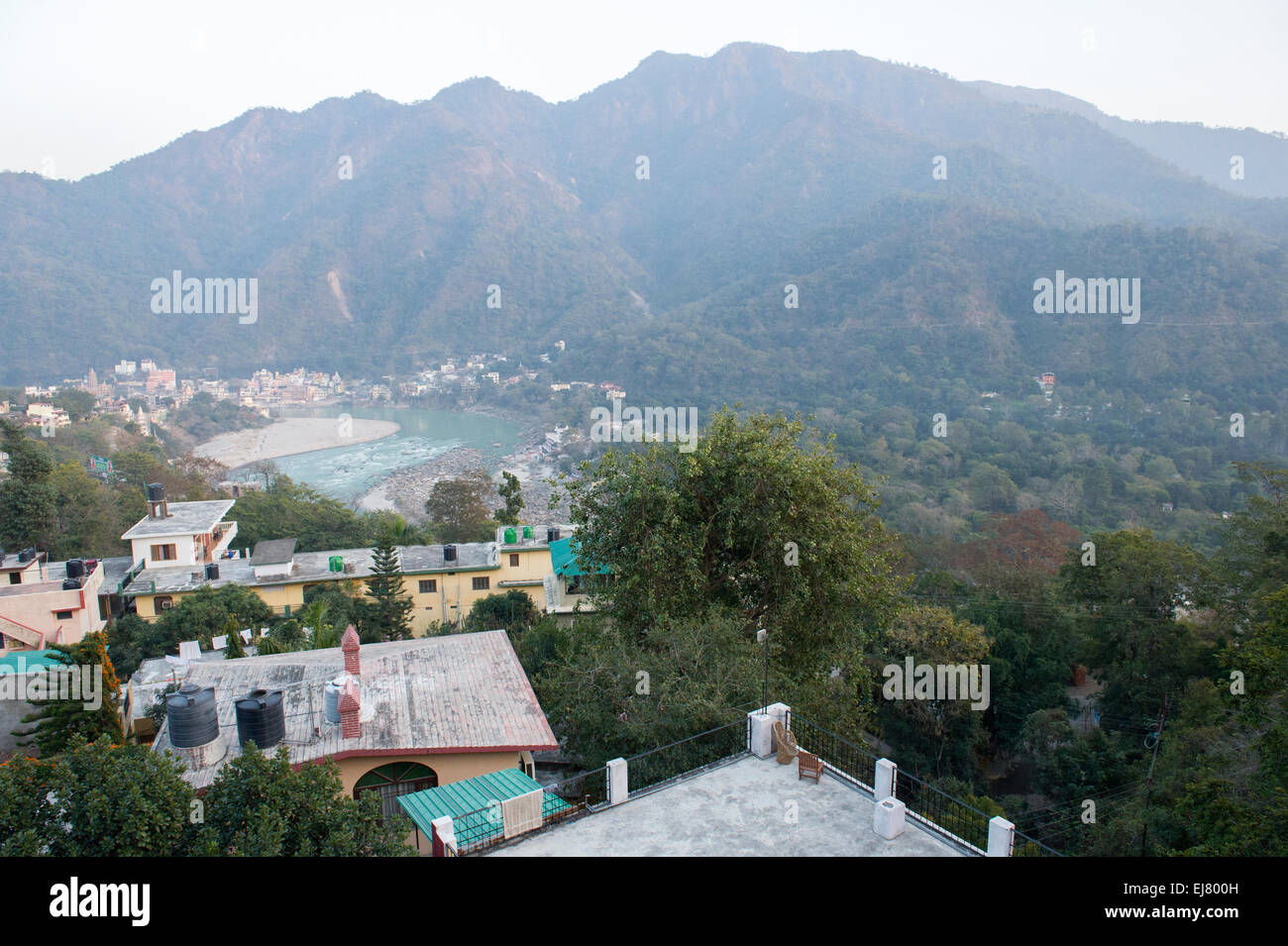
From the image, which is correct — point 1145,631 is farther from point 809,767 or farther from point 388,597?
point 388,597

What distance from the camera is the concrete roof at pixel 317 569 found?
23328 mm

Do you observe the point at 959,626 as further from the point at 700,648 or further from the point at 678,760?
the point at 678,760

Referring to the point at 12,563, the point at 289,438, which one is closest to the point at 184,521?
the point at 12,563

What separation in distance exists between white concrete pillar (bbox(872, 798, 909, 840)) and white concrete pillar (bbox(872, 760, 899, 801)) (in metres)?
0.25

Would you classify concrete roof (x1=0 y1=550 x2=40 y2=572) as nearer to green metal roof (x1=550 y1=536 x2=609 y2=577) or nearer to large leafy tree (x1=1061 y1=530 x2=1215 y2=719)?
green metal roof (x1=550 y1=536 x2=609 y2=577)

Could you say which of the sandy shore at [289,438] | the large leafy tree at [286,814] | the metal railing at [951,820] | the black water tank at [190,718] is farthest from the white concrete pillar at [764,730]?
the sandy shore at [289,438]

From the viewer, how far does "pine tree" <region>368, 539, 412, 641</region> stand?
22.4m

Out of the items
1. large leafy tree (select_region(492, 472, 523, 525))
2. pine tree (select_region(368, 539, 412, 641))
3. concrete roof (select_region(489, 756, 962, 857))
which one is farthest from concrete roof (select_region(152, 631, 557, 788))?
large leafy tree (select_region(492, 472, 523, 525))

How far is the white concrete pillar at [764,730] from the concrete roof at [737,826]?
0.48m

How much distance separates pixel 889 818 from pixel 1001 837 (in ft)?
3.44

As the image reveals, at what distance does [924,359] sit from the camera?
81625mm

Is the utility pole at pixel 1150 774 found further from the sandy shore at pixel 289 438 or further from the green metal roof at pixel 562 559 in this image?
the sandy shore at pixel 289 438

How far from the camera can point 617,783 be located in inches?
307

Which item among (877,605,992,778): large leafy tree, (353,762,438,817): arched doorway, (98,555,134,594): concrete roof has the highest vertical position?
(353,762,438,817): arched doorway
